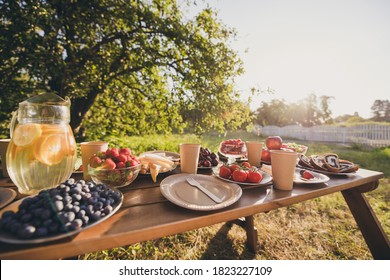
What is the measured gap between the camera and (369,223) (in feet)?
5.06

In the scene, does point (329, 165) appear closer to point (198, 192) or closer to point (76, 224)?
point (198, 192)

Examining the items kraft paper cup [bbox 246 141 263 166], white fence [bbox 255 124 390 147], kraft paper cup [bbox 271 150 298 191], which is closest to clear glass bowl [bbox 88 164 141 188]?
kraft paper cup [bbox 271 150 298 191]

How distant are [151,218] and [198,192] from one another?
325 millimetres

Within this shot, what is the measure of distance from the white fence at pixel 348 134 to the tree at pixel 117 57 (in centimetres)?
696

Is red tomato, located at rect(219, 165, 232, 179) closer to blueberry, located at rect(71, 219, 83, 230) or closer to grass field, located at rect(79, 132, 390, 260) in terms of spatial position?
blueberry, located at rect(71, 219, 83, 230)

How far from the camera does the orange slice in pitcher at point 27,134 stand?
905mm

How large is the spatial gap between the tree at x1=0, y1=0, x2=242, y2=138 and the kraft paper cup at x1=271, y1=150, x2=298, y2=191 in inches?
116

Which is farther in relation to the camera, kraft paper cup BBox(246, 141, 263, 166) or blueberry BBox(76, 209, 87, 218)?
kraft paper cup BBox(246, 141, 263, 166)

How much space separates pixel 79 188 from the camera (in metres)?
0.80

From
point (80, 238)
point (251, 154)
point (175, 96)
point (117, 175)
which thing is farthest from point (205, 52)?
point (80, 238)

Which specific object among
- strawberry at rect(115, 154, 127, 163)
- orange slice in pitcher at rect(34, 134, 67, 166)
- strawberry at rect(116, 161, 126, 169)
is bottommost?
strawberry at rect(116, 161, 126, 169)

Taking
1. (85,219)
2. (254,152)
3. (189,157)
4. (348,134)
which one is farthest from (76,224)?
(348,134)

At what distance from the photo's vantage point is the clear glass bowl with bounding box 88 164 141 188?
1.04 metres
